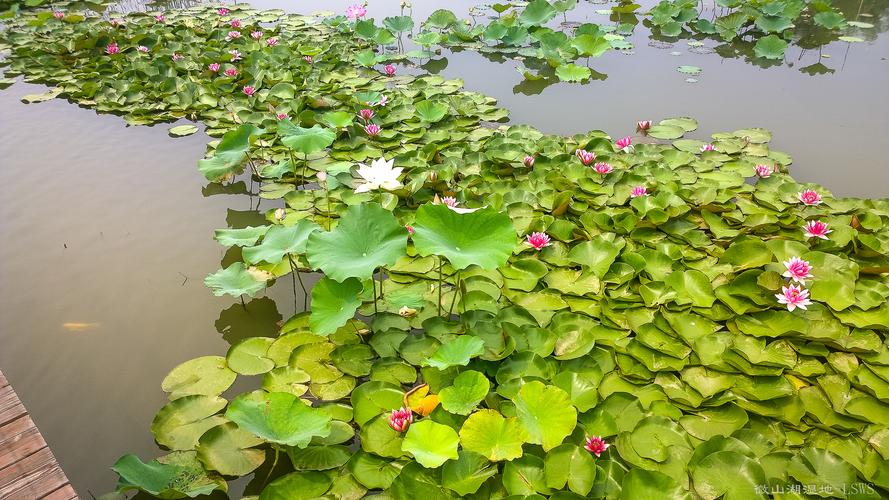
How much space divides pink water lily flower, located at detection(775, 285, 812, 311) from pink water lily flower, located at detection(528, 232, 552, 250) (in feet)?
3.26

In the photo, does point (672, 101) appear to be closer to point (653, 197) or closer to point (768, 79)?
point (768, 79)

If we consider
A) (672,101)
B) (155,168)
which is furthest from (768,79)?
(155,168)

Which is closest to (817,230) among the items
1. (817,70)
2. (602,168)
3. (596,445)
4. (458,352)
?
(602,168)

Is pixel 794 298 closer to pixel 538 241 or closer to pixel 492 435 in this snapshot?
pixel 538 241

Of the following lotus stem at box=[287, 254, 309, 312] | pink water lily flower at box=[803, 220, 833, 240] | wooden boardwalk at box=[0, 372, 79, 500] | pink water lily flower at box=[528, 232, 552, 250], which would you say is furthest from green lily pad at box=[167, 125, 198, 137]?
pink water lily flower at box=[803, 220, 833, 240]

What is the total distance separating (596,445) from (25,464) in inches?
66.2

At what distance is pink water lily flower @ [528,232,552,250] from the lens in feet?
8.19

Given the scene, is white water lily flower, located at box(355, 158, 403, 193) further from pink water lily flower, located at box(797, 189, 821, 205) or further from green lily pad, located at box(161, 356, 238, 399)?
pink water lily flower, located at box(797, 189, 821, 205)

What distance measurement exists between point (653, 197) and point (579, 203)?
0.39m

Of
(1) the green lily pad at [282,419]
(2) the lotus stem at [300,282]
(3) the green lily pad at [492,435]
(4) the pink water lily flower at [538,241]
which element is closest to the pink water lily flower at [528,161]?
(4) the pink water lily flower at [538,241]

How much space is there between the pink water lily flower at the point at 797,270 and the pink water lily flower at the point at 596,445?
115 centimetres

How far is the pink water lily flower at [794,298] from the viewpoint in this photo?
201cm

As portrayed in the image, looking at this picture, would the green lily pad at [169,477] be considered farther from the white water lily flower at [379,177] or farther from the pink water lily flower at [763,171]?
the pink water lily flower at [763,171]

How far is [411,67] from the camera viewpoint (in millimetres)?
5199
